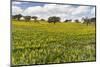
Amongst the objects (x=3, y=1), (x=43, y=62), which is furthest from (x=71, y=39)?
(x=3, y=1)

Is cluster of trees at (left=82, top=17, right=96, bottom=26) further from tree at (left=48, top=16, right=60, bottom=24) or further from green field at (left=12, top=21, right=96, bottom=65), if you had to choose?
tree at (left=48, top=16, right=60, bottom=24)

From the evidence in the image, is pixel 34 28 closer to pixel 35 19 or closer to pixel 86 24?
pixel 35 19

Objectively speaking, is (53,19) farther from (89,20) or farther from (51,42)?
(89,20)

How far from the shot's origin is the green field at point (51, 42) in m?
2.81

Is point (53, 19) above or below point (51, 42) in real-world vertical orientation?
above

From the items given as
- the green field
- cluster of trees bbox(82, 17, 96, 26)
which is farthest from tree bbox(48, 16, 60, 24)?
cluster of trees bbox(82, 17, 96, 26)

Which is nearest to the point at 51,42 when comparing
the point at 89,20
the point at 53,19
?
the point at 53,19

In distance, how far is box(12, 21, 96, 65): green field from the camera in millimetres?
2811

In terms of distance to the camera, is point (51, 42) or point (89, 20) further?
point (89, 20)

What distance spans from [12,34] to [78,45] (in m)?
0.93

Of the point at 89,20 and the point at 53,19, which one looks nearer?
the point at 53,19

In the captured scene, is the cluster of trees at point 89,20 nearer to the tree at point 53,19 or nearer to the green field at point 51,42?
the green field at point 51,42

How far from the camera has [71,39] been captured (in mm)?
3088

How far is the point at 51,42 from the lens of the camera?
2.98 m
